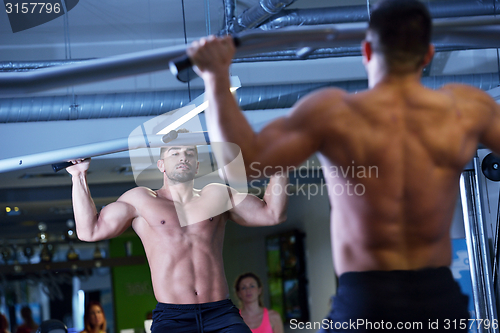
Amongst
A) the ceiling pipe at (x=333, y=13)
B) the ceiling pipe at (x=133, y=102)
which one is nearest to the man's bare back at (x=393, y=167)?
the ceiling pipe at (x=333, y=13)

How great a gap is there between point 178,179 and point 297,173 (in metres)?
3.76

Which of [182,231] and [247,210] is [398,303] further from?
[182,231]

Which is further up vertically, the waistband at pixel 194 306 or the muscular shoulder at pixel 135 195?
the muscular shoulder at pixel 135 195

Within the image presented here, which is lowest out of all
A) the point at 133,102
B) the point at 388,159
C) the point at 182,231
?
the point at 182,231

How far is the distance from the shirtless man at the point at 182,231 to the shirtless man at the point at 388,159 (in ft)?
4.70

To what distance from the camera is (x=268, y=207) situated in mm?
2797

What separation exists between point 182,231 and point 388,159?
1948 mm

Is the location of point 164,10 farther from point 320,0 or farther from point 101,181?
point 101,181

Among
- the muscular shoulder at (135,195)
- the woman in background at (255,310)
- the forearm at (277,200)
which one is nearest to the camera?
the forearm at (277,200)

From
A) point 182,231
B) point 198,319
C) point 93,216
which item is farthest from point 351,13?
point 198,319

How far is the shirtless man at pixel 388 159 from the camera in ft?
3.97

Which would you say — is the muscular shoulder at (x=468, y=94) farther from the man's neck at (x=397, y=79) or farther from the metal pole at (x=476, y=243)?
the metal pole at (x=476, y=243)

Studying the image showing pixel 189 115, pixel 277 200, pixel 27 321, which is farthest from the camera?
pixel 27 321

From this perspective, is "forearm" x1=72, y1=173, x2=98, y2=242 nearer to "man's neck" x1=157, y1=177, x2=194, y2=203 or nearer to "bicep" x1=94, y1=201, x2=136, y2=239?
→ "bicep" x1=94, y1=201, x2=136, y2=239
